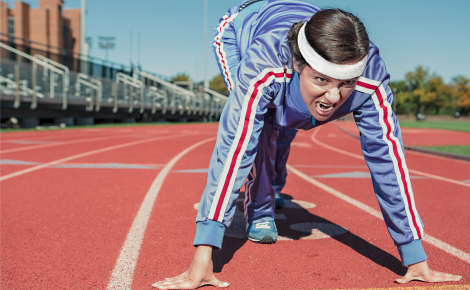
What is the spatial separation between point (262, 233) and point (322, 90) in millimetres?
1395

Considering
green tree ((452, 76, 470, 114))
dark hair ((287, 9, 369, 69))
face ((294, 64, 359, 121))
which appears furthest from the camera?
green tree ((452, 76, 470, 114))

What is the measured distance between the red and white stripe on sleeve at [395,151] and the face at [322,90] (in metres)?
0.22

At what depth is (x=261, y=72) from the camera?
2.19 metres

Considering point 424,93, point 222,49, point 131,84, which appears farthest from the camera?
point 424,93

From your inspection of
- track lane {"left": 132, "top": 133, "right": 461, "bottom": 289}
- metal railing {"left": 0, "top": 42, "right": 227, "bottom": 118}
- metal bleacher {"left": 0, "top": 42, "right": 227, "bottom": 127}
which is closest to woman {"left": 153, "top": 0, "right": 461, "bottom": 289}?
track lane {"left": 132, "top": 133, "right": 461, "bottom": 289}

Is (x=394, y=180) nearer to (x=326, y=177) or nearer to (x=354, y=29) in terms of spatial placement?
(x=354, y=29)

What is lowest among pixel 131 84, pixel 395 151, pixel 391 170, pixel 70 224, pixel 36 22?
pixel 70 224

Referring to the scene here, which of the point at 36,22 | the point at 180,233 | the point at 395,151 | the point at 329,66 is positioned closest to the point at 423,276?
the point at 395,151

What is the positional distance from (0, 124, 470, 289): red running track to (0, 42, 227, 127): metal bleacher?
1161 cm

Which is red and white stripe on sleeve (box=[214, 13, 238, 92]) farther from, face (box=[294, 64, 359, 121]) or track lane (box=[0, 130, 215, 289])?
track lane (box=[0, 130, 215, 289])

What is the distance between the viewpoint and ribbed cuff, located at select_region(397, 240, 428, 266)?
2354 mm

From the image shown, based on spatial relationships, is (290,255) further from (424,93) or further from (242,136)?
(424,93)

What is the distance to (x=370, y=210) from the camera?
4188 mm

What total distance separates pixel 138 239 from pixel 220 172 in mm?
1216
